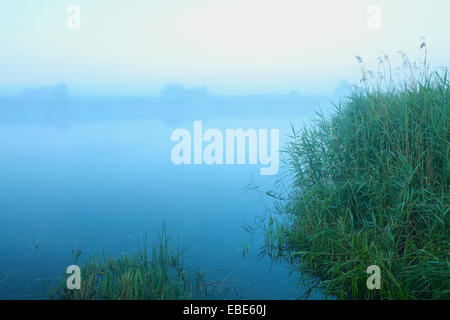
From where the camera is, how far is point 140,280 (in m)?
3.17

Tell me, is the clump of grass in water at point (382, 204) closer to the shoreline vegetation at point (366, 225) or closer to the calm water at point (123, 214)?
the shoreline vegetation at point (366, 225)

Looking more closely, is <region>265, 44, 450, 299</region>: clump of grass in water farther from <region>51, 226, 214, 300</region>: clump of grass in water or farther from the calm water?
<region>51, 226, 214, 300</region>: clump of grass in water

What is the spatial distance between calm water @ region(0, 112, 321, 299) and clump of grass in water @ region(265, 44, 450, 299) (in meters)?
0.49

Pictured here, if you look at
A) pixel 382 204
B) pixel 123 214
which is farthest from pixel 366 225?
pixel 123 214

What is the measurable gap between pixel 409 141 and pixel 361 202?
0.82 metres

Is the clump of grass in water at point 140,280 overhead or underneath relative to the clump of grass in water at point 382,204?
underneath

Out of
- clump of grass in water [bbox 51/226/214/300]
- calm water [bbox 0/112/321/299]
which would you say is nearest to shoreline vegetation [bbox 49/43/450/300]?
clump of grass in water [bbox 51/226/214/300]

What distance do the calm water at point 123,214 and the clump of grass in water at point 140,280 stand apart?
320 mm

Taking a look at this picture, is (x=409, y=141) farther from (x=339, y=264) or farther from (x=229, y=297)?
(x=229, y=297)

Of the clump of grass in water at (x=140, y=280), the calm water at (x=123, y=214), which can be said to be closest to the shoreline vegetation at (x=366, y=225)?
the clump of grass in water at (x=140, y=280)

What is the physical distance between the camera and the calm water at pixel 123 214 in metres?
3.99

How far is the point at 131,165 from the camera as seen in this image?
10.2 metres

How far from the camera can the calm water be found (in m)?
3.99
